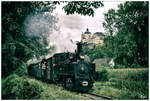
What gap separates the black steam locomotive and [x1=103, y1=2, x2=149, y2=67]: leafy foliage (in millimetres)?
4922

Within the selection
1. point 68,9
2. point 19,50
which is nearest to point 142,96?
point 68,9

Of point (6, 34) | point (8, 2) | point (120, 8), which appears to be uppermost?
point (120, 8)

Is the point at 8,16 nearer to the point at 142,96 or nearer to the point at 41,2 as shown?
the point at 41,2

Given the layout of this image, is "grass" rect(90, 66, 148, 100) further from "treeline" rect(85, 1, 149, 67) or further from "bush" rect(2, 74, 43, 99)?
"bush" rect(2, 74, 43, 99)

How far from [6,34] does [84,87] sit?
791 centimetres

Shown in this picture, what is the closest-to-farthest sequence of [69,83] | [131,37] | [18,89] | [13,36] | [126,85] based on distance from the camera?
[18,89]
[13,36]
[69,83]
[126,85]
[131,37]

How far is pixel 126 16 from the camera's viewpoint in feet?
67.7

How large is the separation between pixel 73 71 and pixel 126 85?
525 cm

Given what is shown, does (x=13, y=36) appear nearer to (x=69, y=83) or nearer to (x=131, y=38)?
(x=69, y=83)

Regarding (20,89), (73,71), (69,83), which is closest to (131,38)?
(73,71)

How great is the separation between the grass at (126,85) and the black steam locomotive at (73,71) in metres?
1.42

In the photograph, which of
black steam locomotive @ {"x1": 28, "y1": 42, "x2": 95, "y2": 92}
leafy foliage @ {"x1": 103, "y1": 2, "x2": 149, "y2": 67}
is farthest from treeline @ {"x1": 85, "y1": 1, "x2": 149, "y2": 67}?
black steam locomotive @ {"x1": 28, "y1": 42, "x2": 95, "y2": 92}

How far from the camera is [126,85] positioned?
17.7 metres

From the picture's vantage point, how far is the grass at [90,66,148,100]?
13.3 meters
